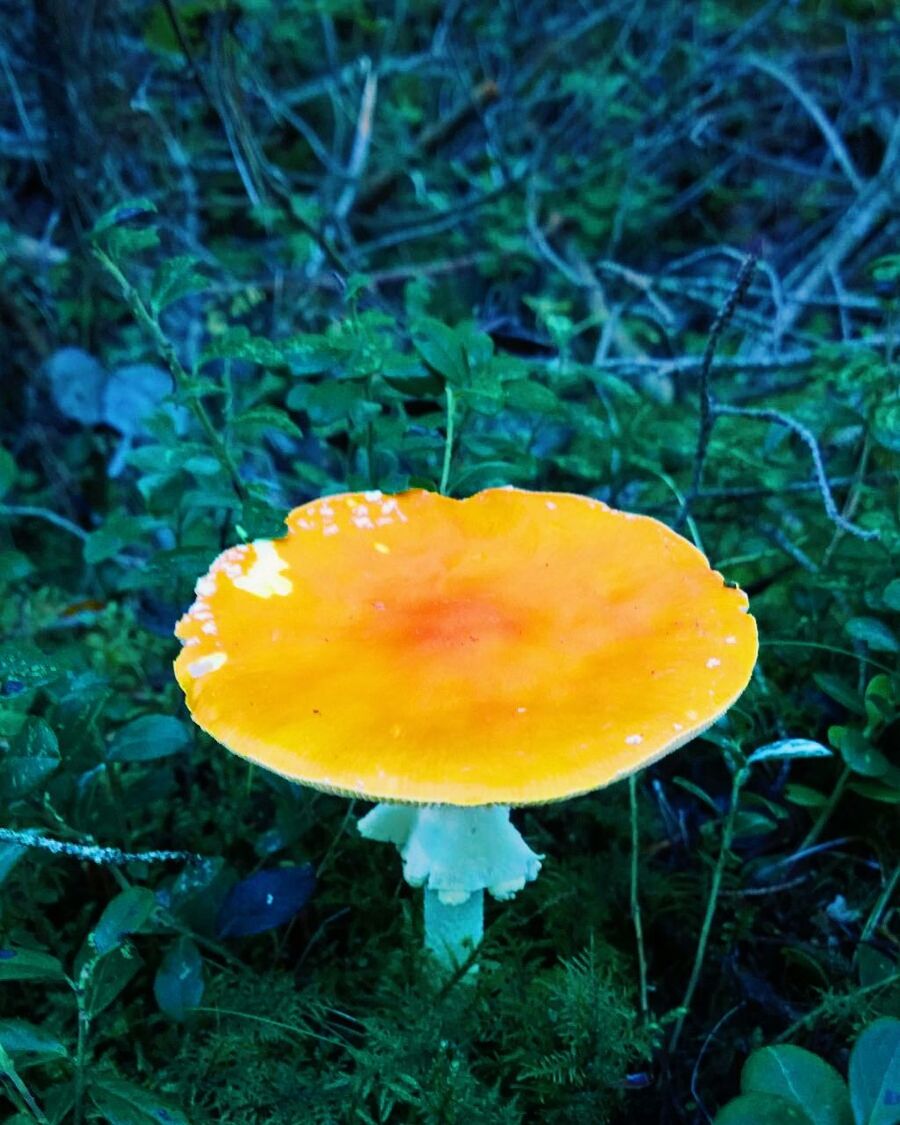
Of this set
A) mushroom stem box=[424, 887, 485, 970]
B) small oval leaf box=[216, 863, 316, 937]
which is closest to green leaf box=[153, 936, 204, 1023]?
small oval leaf box=[216, 863, 316, 937]

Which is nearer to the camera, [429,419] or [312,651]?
[312,651]

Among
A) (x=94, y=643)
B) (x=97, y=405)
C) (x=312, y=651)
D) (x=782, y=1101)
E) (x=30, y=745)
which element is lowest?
(x=94, y=643)

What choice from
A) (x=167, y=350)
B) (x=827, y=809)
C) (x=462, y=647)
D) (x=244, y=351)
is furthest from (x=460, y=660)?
(x=827, y=809)

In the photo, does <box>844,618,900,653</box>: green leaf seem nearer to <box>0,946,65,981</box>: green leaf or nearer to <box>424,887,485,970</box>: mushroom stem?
<box>424,887,485,970</box>: mushroom stem

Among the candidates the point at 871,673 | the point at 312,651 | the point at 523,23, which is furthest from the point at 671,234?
the point at 312,651

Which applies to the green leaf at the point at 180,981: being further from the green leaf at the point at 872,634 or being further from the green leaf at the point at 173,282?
the green leaf at the point at 872,634

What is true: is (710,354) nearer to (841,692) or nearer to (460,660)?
(841,692)

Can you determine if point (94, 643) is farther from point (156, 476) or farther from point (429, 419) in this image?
point (429, 419)

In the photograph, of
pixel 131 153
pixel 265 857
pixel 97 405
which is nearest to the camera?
pixel 265 857
